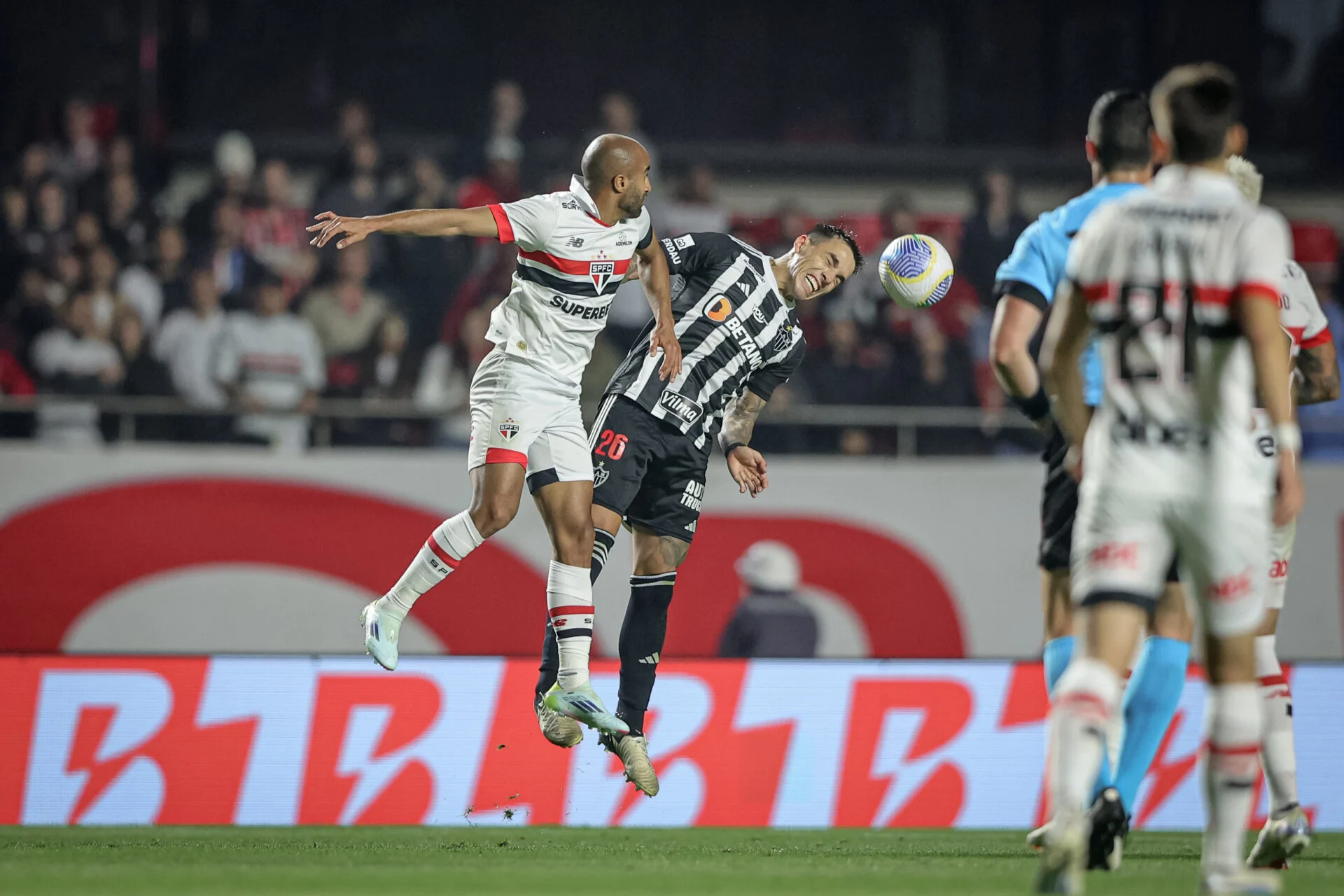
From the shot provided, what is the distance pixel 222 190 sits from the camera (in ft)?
40.2

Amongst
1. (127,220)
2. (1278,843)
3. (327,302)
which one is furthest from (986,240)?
(1278,843)

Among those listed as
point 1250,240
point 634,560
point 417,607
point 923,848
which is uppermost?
point 1250,240

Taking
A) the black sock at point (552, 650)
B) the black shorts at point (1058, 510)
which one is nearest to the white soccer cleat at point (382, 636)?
the black sock at point (552, 650)

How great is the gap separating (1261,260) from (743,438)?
3.65m

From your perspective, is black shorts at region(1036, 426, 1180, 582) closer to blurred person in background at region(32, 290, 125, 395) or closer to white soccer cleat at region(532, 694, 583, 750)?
white soccer cleat at region(532, 694, 583, 750)

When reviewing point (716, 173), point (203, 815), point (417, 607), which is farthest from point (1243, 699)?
point (716, 173)

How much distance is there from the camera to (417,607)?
36.4 ft

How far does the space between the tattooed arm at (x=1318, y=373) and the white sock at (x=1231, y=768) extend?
246 cm

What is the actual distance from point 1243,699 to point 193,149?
12.4 m

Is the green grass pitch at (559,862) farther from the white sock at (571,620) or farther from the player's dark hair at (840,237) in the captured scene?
the player's dark hair at (840,237)

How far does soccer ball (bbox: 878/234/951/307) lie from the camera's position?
672cm

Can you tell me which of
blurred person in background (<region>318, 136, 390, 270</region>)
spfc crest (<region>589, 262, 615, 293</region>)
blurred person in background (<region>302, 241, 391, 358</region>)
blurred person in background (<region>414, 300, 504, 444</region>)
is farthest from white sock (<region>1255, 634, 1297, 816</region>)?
blurred person in background (<region>318, 136, 390, 270</region>)

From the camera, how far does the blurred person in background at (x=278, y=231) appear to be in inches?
472

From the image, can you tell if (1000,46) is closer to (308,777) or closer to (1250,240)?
(308,777)
